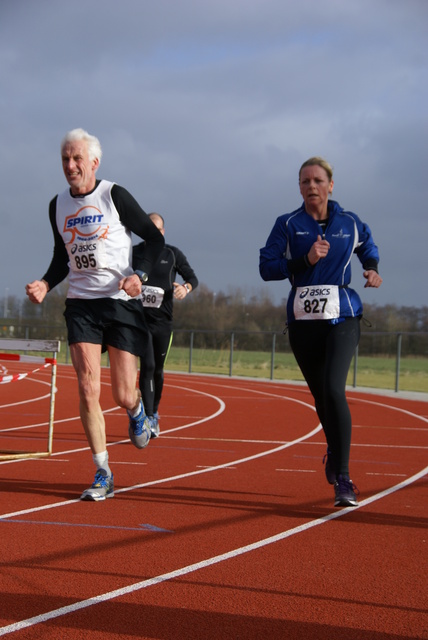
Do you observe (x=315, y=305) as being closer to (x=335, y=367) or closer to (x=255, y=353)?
(x=335, y=367)

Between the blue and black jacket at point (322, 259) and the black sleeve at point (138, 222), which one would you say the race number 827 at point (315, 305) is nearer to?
the blue and black jacket at point (322, 259)

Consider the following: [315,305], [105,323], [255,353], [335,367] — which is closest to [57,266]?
[105,323]

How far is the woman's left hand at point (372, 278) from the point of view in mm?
5355

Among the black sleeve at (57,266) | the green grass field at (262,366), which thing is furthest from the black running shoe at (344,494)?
the green grass field at (262,366)

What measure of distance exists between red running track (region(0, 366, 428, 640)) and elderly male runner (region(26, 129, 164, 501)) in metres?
0.70

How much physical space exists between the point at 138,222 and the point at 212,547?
2.28m

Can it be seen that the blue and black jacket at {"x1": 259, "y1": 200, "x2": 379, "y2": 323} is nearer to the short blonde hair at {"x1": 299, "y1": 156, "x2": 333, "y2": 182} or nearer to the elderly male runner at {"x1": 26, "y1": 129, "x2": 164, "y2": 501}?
the short blonde hair at {"x1": 299, "y1": 156, "x2": 333, "y2": 182}

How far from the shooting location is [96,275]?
550cm

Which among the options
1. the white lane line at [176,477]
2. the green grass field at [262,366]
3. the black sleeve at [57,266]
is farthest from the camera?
the green grass field at [262,366]

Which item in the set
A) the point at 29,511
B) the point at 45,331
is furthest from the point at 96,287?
the point at 45,331

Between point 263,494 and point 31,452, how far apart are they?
2.64 m

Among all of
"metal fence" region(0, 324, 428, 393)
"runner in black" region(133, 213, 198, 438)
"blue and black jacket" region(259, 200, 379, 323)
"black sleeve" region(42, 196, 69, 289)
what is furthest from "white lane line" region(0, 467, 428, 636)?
"metal fence" region(0, 324, 428, 393)

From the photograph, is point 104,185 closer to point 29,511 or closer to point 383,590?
point 29,511

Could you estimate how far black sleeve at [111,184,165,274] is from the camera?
18.1ft
